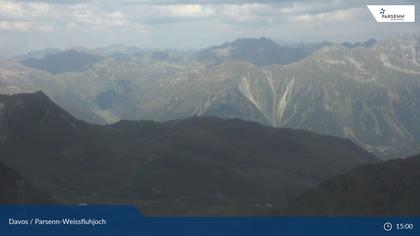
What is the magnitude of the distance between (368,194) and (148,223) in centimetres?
7639

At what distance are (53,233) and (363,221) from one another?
1680cm

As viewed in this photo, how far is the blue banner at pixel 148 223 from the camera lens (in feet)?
105

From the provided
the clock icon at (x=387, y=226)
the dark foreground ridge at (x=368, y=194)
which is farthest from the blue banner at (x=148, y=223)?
the dark foreground ridge at (x=368, y=194)

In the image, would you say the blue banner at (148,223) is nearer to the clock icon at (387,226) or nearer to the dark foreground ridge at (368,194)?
the clock icon at (387,226)

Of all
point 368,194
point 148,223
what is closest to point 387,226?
point 148,223

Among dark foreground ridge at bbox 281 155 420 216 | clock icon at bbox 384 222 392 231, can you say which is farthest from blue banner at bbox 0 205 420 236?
dark foreground ridge at bbox 281 155 420 216

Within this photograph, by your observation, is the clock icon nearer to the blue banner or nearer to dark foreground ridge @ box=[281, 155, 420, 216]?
the blue banner

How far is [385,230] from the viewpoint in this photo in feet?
106

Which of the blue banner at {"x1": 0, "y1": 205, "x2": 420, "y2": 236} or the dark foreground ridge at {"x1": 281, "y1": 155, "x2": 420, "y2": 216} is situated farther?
the dark foreground ridge at {"x1": 281, "y1": 155, "x2": 420, "y2": 216}

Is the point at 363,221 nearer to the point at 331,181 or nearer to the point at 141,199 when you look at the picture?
the point at 331,181

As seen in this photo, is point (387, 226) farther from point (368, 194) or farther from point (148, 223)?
point (368, 194)

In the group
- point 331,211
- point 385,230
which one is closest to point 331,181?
point 331,211

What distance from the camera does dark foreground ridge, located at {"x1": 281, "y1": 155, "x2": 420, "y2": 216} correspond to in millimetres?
93875

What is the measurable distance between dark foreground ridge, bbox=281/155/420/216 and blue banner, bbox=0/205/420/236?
179 ft
